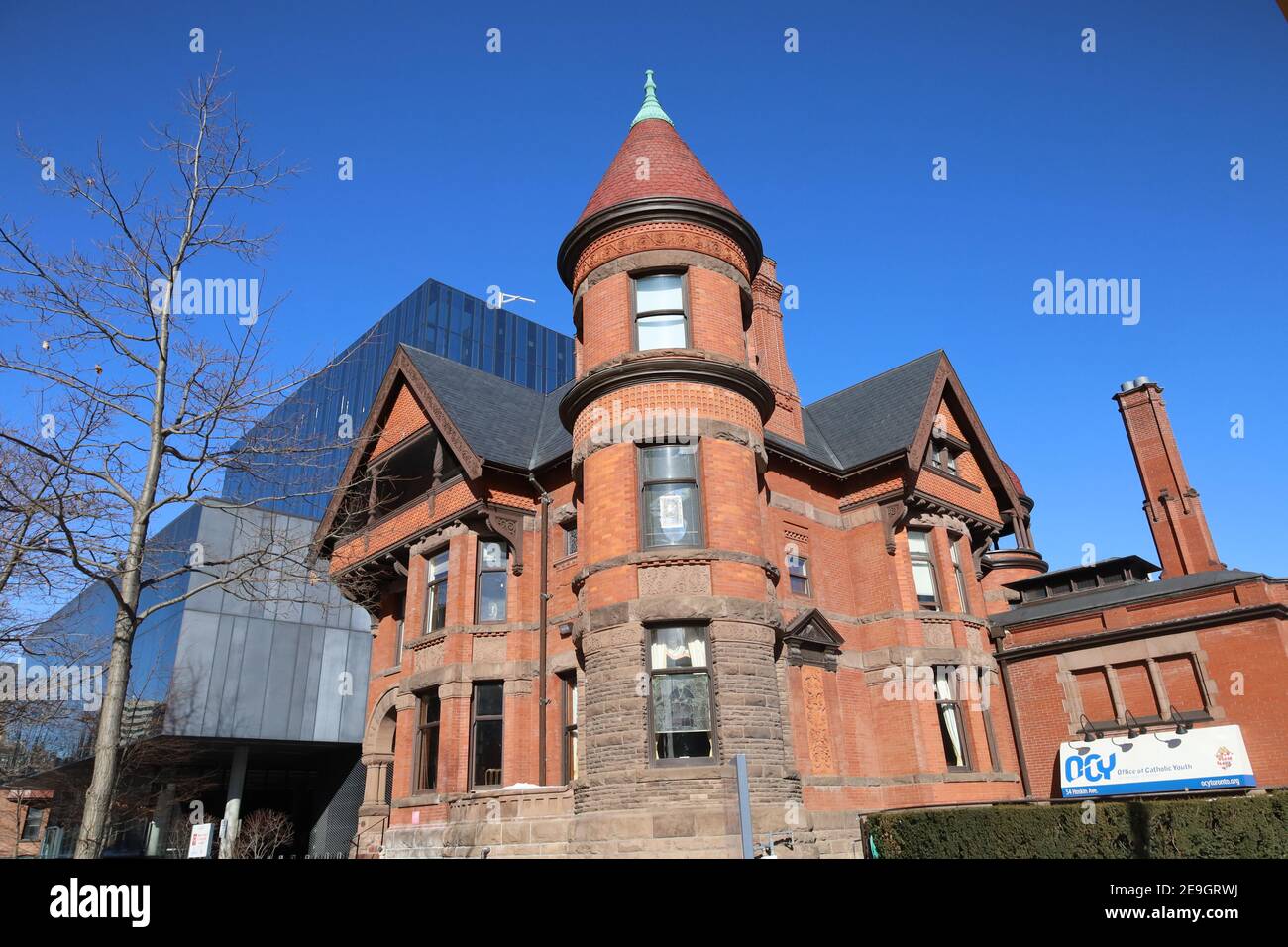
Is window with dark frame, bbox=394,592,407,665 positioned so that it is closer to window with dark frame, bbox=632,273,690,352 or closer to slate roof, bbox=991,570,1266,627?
window with dark frame, bbox=632,273,690,352

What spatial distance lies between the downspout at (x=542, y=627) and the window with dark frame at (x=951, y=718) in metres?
9.32

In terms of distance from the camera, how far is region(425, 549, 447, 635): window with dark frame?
810 inches

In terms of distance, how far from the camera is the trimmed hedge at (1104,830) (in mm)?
12055

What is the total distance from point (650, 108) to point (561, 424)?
8.85m

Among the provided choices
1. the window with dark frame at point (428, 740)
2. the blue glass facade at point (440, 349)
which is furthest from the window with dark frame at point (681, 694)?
the blue glass facade at point (440, 349)

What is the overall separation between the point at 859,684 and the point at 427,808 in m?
10.5

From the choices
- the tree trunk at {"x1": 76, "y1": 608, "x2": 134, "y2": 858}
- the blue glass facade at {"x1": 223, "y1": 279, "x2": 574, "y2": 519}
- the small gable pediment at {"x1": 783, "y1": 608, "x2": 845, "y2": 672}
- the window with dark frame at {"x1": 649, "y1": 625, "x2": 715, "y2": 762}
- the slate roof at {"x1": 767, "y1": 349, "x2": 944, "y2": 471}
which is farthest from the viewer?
the blue glass facade at {"x1": 223, "y1": 279, "x2": 574, "y2": 519}

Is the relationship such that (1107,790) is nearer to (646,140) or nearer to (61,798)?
(646,140)

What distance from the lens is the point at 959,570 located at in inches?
875

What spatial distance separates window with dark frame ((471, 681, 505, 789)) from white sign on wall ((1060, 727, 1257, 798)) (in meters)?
13.7

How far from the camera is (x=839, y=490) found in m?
21.8

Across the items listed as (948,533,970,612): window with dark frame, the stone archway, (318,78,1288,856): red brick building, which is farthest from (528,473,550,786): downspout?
(948,533,970,612): window with dark frame
